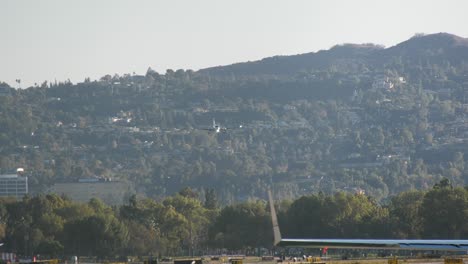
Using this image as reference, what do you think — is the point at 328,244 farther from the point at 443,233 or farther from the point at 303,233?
the point at 303,233

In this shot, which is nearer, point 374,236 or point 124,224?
point 374,236

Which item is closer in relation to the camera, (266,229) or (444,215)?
(444,215)

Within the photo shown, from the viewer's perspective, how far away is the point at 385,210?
19725 cm

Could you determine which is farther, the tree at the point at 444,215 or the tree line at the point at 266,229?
the tree line at the point at 266,229

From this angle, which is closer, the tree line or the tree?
the tree

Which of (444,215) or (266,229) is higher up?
(444,215)

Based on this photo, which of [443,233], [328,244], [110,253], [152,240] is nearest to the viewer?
[328,244]

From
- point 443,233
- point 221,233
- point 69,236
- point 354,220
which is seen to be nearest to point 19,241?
point 69,236

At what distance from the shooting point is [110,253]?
180375mm

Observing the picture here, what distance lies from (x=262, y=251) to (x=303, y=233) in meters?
5.59

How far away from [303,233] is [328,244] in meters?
51.4

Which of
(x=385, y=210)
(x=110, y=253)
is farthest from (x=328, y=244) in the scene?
(x=385, y=210)

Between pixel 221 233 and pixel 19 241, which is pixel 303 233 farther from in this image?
pixel 19 241

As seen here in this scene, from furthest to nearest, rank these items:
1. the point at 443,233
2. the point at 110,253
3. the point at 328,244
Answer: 1. the point at 110,253
2. the point at 443,233
3. the point at 328,244
